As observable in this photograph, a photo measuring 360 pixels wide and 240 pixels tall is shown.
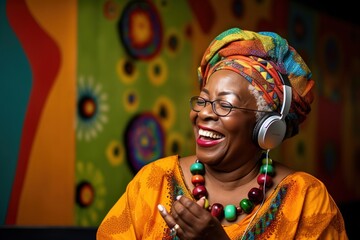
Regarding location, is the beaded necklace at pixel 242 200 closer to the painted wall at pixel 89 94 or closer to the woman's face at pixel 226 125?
the woman's face at pixel 226 125

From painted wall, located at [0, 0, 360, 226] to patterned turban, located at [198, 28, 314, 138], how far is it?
1528 mm

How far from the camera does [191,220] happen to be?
1.55 m

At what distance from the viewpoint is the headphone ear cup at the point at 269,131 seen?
1.76 meters

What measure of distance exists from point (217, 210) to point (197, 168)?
175mm

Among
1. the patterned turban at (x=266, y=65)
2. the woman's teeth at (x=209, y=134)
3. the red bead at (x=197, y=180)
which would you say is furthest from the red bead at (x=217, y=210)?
the patterned turban at (x=266, y=65)

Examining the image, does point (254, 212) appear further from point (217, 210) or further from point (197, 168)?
point (197, 168)

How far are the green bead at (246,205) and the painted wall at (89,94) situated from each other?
1709 millimetres

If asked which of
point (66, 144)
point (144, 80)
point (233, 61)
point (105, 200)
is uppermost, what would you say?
point (233, 61)

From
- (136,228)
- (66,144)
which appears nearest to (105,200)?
(66,144)

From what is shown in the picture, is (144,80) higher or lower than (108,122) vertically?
higher

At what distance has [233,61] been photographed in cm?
185

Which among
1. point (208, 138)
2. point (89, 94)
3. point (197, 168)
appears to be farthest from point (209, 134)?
point (89, 94)

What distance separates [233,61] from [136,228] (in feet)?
2.06

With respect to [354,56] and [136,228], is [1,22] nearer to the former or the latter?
[136,228]
